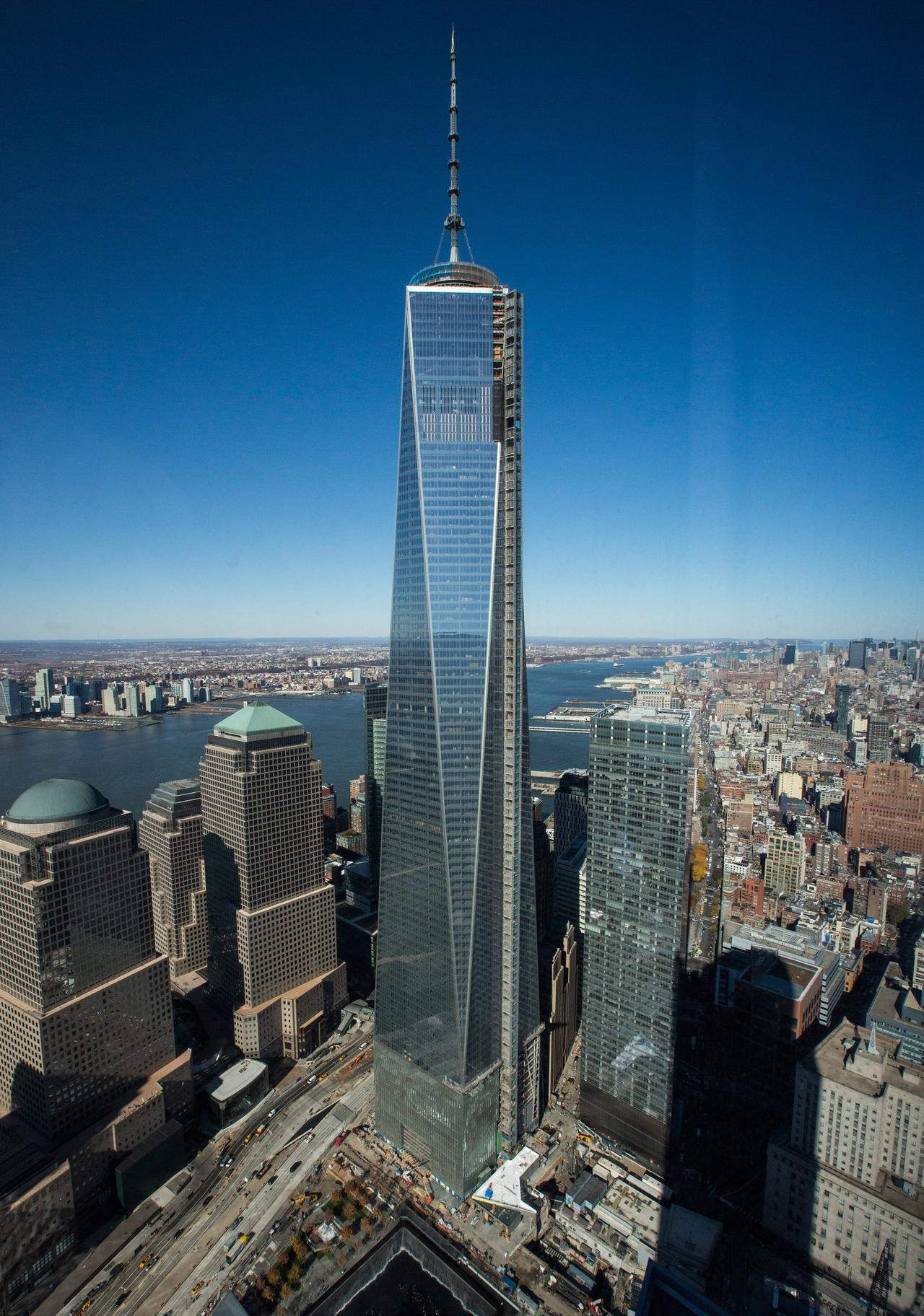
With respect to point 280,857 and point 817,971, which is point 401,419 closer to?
point 280,857

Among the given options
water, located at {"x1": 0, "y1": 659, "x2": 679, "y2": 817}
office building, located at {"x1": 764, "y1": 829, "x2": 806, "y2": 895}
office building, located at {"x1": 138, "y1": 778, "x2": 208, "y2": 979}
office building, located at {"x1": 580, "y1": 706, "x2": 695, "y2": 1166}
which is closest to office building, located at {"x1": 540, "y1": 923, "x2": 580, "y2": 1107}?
office building, located at {"x1": 580, "y1": 706, "x2": 695, "y2": 1166}

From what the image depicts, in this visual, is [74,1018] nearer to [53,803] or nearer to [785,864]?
[53,803]

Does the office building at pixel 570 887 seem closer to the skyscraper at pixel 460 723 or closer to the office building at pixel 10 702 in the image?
the skyscraper at pixel 460 723

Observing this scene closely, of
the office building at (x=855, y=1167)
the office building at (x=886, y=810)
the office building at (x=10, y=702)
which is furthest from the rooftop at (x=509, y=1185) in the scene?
the office building at (x=886, y=810)

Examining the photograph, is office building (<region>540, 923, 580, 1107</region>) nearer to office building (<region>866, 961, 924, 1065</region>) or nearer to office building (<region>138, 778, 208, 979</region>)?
office building (<region>866, 961, 924, 1065</region>)

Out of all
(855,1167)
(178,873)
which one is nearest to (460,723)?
(855,1167)

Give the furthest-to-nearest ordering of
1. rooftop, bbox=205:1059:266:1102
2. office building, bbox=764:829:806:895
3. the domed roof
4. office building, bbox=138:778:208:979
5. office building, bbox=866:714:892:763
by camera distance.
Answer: office building, bbox=866:714:892:763, office building, bbox=764:829:806:895, office building, bbox=138:778:208:979, rooftop, bbox=205:1059:266:1102, the domed roof
